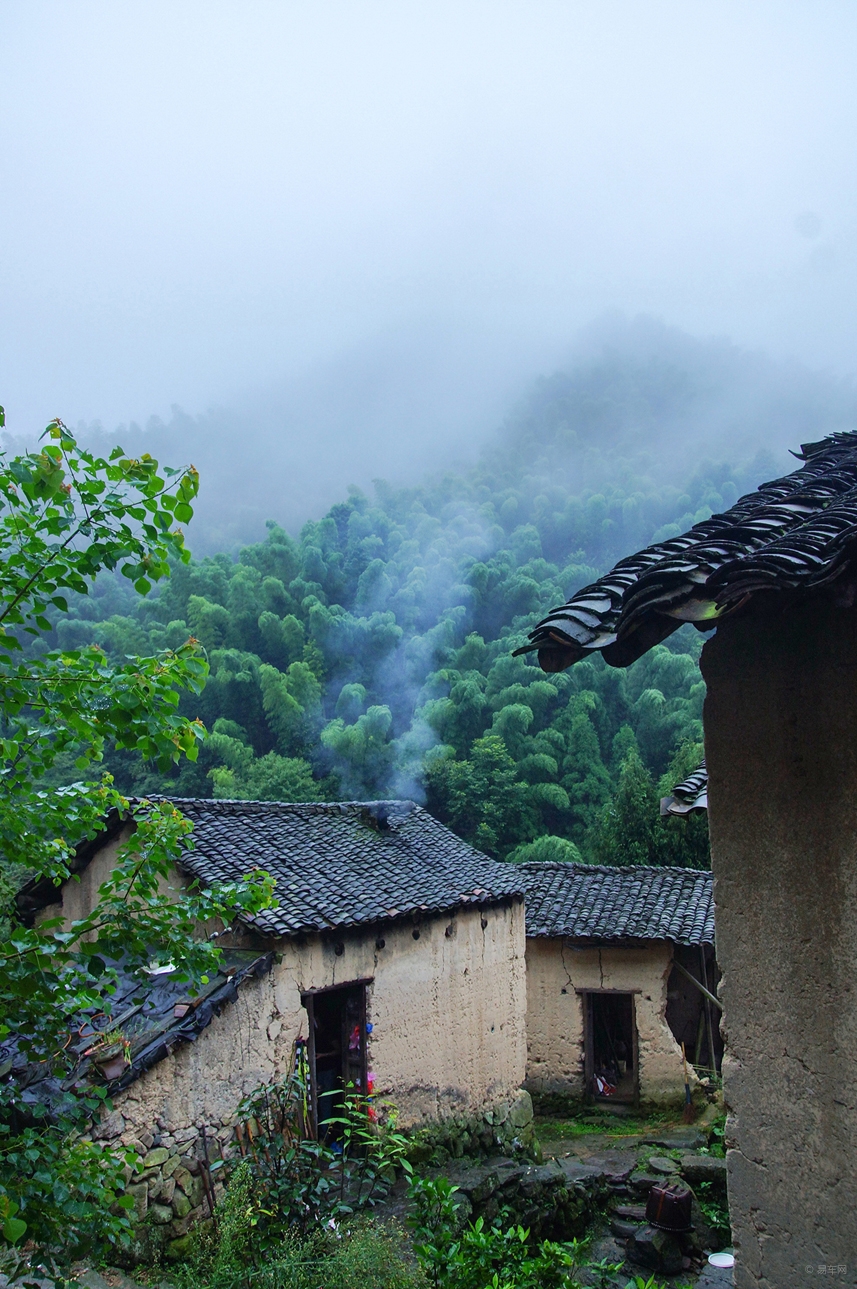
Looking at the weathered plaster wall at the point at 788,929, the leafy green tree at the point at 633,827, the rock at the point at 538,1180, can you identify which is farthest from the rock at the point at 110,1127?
the leafy green tree at the point at 633,827

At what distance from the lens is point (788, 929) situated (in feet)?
10.6

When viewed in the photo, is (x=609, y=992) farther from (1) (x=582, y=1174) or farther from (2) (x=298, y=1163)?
(2) (x=298, y=1163)

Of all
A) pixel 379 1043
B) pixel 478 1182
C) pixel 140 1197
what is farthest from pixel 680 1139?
pixel 140 1197

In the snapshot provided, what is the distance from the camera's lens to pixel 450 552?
65.6 m

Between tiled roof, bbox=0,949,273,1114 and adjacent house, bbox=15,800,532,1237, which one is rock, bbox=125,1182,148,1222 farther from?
tiled roof, bbox=0,949,273,1114

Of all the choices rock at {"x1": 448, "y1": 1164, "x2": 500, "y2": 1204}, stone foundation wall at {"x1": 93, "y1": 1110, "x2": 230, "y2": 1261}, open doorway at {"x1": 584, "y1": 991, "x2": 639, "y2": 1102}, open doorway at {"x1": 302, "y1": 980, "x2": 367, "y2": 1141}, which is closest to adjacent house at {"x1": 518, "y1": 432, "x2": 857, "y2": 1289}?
stone foundation wall at {"x1": 93, "y1": 1110, "x2": 230, "y2": 1261}

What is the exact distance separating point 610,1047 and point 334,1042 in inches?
221

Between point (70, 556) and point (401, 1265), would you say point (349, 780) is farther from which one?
point (70, 556)

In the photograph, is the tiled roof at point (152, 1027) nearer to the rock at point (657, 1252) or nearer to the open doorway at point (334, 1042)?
the open doorway at point (334, 1042)

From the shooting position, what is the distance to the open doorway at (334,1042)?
9984 millimetres

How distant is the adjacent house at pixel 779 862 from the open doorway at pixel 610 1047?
1174cm

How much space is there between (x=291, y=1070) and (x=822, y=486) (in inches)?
324

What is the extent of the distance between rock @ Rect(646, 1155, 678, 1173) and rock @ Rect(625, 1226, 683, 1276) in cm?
180

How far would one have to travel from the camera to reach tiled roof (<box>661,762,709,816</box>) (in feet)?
17.9
